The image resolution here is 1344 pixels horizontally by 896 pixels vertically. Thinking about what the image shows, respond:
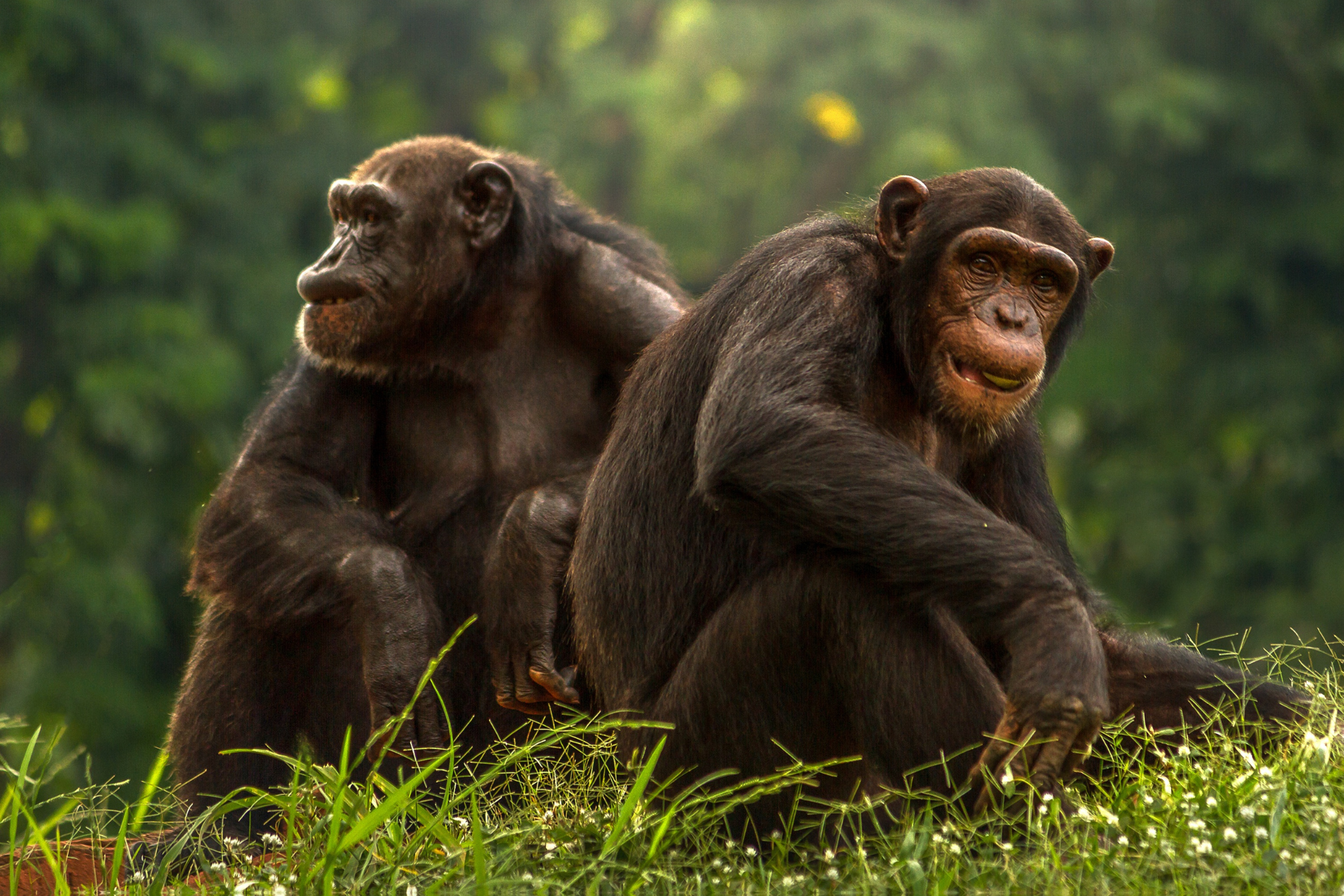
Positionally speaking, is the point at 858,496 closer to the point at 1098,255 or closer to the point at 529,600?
the point at 1098,255

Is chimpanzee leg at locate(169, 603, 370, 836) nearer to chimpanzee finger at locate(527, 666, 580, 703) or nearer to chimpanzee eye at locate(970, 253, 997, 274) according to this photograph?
chimpanzee finger at locate(527, 666, 580, 703)

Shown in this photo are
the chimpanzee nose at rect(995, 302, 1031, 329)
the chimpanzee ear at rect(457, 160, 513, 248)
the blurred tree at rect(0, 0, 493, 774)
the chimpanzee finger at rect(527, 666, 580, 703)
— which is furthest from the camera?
the blurred tree at rect(0, 0, 493, 774)

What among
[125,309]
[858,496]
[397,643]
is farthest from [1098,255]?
[125,309]

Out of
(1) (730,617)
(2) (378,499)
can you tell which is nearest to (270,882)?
(1) (730,617)

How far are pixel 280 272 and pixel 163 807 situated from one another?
10257 millimetres

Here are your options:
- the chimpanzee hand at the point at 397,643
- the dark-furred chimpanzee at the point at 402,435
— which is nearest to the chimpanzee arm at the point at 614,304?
the dark-furred chimpanzee at the point at 402,435

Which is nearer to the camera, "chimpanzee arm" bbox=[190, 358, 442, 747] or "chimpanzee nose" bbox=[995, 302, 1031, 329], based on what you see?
"chimpanzee nose" bbox=[995, 302, 1031, 329]

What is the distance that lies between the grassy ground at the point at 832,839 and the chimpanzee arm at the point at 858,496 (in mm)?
269

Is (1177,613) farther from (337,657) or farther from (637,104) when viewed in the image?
(337,657)

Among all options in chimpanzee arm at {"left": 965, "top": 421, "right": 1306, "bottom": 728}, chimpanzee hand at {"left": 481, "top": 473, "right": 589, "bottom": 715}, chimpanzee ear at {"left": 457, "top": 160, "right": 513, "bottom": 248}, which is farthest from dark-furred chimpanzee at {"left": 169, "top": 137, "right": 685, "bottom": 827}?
chimpanzee arm at {"left": 965, "top": 421, "right": 1306, "bottom": 728}

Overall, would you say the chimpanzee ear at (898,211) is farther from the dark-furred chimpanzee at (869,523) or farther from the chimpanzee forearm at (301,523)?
the chimpanzee forearm at (301,523)

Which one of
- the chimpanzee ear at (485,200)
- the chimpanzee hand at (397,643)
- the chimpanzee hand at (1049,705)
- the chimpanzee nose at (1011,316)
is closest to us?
the chimpanzee hand at (1049,705)

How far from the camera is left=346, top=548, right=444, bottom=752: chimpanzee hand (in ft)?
14.4

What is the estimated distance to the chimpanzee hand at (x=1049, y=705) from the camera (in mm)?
2955
